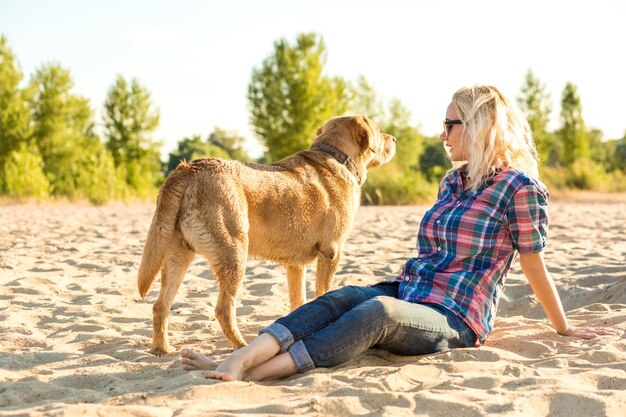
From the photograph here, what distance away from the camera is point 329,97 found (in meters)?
37.5

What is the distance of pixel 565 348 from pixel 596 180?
80.4ft

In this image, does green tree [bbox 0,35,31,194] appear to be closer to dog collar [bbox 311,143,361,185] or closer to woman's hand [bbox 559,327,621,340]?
dog collar [bbox 311,143,361,185]

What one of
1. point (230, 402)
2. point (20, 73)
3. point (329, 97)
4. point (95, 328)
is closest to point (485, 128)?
point (230, 402)

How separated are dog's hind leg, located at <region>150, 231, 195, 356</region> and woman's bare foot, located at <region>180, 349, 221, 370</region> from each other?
30.6 inches

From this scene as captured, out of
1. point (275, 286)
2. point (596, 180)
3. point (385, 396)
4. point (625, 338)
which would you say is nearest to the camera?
point (385, 396)

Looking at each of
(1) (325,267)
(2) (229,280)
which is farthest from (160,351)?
(1) (325,267)

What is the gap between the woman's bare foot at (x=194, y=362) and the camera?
356cm

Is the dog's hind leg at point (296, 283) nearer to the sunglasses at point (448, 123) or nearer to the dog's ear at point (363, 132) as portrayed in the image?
the dog's ear at point (363, 132)

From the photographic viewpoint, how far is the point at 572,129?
44469mm

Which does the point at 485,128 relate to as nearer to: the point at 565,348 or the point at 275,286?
the point at 565,348

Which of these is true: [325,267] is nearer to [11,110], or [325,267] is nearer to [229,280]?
[229,280]

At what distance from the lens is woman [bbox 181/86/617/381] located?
3.52 m

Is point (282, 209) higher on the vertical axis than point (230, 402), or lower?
higher

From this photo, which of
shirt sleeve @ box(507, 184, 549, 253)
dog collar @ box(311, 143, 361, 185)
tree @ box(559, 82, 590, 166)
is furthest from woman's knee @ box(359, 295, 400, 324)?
tree @ box(559, 82, 590, 166)
